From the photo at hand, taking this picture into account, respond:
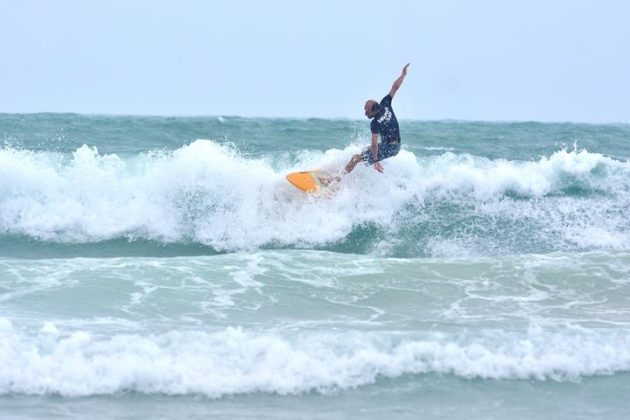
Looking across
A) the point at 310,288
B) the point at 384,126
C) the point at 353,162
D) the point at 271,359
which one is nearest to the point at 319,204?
the point at 353,162

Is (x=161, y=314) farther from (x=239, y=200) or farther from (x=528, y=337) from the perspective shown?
(x=239, y=200)

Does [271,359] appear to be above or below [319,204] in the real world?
below

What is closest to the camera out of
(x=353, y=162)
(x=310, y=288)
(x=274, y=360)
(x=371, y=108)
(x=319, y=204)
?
(x=274, y=360)

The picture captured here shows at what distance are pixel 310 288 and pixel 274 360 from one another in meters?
2.52

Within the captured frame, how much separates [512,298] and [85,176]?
828 cm

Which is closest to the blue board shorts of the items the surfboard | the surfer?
the surfer

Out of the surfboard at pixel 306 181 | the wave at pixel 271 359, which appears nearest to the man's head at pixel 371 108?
Answer: the surfboard at pixel 306 181

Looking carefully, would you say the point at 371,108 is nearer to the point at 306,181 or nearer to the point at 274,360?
the point at 306,181

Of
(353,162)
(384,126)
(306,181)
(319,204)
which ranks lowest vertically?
(319,204)

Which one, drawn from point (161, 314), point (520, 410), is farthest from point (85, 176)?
point (520, 410)

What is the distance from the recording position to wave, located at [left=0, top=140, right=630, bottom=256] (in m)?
12.7

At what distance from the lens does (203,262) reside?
10.2 metres

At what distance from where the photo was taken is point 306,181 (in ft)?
43.6

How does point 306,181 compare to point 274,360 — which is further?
point 306,181
